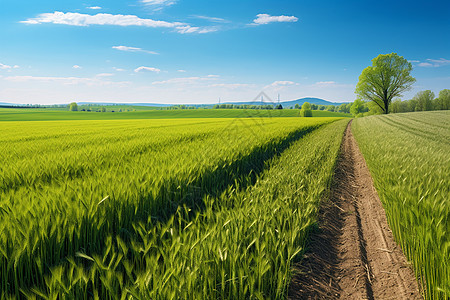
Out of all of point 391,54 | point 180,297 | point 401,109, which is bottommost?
point 180,297

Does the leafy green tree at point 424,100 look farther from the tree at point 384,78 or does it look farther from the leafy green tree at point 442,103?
the tree at point 384,78

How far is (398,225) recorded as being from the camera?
12.3ft

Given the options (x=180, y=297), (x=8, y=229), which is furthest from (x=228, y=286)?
(x=8, y=229)

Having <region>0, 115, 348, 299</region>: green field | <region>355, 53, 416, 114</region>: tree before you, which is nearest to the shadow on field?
<region>0, 115, 348, 299</region>: green field

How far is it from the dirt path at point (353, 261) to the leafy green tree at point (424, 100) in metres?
107

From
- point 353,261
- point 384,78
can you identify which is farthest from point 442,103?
point 353,261

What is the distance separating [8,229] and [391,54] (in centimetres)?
7884

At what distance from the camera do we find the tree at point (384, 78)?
200ft

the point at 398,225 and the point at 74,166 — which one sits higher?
the point at 74,166

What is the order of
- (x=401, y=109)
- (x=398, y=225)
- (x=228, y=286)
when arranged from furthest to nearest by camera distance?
(x=401, y=109) → (x=398, y=225) → (x=228, y=286)

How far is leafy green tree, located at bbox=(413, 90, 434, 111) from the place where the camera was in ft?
283

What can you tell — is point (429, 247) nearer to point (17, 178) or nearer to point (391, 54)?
point (17, 178)

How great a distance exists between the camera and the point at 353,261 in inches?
132

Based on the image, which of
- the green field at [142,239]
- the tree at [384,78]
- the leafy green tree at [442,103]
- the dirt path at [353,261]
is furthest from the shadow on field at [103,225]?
the leafy green tree at [442,103]
